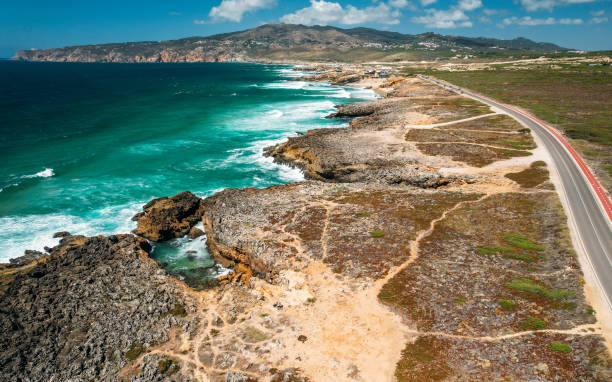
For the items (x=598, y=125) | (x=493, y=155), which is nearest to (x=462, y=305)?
(x=493, y=155)

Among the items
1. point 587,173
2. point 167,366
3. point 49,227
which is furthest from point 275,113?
point 167,366

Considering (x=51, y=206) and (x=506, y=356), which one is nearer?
(x=506, y=356)

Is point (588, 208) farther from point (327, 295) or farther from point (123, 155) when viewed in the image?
point (123, 155)

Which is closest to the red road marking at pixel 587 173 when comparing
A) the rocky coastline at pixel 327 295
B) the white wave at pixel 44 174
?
the rocky coastline at pixel 327 295

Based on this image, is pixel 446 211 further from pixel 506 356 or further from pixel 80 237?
pixel 80 237

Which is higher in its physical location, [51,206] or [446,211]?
[446,211]

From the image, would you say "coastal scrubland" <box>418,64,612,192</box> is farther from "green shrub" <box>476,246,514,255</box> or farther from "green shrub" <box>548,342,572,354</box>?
"green shrub" <box>548,342,572,354</box>
